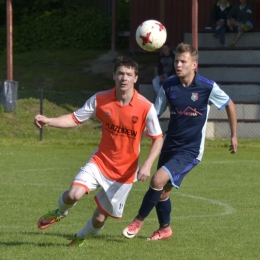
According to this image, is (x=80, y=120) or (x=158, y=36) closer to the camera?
(x=80, y=120)

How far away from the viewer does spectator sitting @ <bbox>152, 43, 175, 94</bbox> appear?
65.6 feet

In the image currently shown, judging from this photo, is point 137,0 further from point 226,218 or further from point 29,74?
point 226,218

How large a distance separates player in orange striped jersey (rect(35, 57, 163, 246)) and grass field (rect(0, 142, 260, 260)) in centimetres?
44

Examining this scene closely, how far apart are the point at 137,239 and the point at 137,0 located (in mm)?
18849

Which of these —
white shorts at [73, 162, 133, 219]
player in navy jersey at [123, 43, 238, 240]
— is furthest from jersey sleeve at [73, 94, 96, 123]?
player in navy jersey at [123, 43, 238, 240]

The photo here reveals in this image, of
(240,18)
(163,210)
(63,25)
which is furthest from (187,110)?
(63,25)

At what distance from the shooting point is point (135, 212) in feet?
31.1

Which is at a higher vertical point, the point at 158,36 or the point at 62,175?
the point at 158,36

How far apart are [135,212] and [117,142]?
278 centimetres

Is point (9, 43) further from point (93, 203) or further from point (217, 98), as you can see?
point (217, 98)

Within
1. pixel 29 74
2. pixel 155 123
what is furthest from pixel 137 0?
pixel 155 123

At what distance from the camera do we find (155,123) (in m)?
6.94

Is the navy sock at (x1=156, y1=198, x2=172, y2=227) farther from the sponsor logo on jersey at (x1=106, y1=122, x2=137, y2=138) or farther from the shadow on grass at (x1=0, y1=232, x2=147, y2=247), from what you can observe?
the sponsor logo on jersey at (x1=106, y1=122, x2=137, y2=138)

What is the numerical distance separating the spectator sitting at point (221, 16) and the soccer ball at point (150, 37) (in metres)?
9.21
